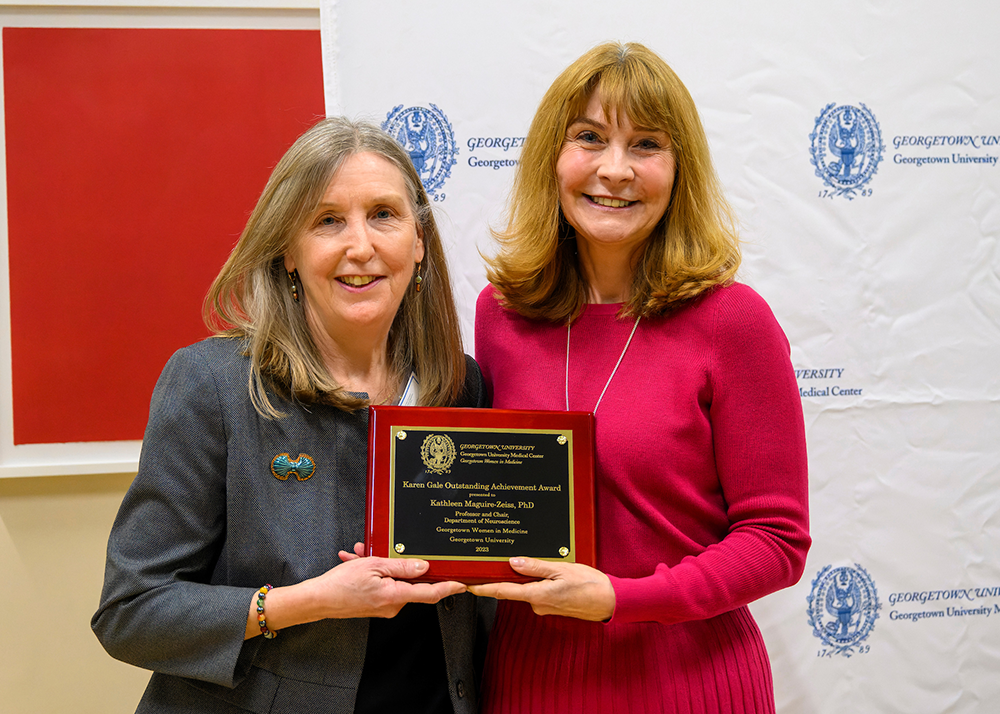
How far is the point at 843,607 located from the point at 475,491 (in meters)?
1.57

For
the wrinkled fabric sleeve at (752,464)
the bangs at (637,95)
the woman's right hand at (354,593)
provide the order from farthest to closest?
the bangs at (637,95), the wrinkled fabric sleeve at (752,464), the woman's right hand at (354,593)

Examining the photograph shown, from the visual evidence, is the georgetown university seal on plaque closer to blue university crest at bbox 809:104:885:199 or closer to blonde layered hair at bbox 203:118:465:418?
blonde layered hair at bbox 203:118:465:418

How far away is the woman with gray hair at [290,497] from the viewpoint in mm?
1327

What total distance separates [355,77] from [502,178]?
493mm

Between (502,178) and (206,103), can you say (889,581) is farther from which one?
(206,103)

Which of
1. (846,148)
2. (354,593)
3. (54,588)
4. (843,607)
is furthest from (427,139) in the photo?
(843,607)

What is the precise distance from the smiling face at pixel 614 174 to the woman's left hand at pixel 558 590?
2.12 feet

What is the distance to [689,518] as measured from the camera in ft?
4.90

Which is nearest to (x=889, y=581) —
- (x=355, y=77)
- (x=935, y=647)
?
(x=935, y=647)

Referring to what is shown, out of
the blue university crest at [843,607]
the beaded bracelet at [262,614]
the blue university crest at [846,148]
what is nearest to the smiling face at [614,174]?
the beaded bracelet at [262,614]

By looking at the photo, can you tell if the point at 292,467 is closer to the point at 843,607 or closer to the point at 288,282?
the point at 288,282

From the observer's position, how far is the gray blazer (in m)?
1.33

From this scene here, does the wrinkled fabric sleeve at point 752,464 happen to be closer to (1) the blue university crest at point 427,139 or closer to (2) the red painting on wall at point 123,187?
(1) the blue university crest at point 427,139

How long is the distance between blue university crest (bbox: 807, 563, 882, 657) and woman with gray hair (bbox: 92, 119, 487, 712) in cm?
131
